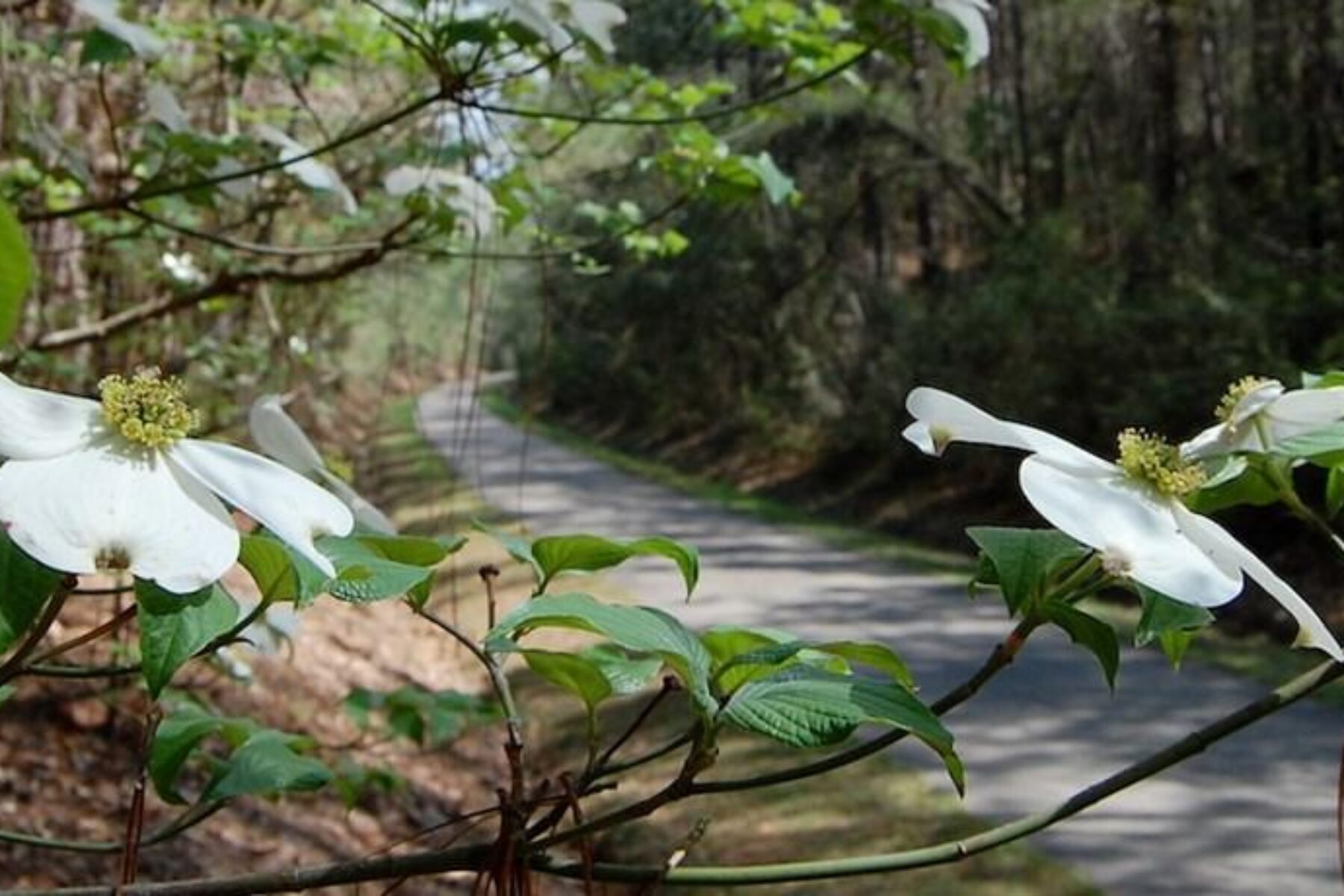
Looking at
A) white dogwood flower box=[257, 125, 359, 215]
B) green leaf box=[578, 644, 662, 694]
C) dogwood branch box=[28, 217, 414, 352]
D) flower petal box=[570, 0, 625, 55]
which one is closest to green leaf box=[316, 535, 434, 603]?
green leaf box=[578, 644, 662, 694]

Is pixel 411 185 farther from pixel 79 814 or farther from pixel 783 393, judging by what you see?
pixel 783 393

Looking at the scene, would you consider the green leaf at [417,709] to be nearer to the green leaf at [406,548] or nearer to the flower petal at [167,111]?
the flower petal at [167,111]

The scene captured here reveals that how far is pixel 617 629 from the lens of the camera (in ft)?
1.75

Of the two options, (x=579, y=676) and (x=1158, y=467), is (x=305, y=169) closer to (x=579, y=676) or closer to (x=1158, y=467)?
(x=579, y=676)

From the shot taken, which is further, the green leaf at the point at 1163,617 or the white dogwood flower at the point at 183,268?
the white dogwood flower at the point at 183,268

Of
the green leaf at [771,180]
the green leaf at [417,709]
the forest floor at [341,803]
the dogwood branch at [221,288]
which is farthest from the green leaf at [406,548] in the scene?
the forest floor at [341,803]

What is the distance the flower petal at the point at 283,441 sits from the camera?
2.47 feet

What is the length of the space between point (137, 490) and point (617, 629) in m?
0.18

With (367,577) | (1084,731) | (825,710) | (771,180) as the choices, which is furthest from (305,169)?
(1084,731)

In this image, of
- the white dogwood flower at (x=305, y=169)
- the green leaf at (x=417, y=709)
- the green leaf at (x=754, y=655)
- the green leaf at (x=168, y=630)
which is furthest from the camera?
the green leaf at (x=417, y=709)

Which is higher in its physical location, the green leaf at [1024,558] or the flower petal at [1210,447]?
the flower petal at [1210,447]

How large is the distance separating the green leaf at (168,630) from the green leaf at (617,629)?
10cm

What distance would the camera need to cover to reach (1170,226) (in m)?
9.59

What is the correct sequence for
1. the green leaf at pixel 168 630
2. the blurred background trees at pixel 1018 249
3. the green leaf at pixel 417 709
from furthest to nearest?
the blurred background trees at pixel 1018 249 < the green leaf at pixel 417 709 < the green leaf at pixel 168 630
